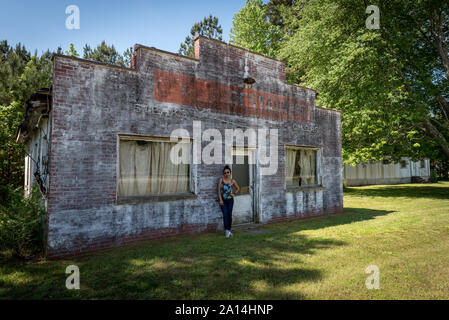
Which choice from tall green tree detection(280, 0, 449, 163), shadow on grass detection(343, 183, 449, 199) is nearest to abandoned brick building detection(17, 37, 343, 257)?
tall green tree detection(280, 0, 449, 163)

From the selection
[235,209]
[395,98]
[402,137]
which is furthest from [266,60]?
[402,137]

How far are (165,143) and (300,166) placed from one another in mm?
5255

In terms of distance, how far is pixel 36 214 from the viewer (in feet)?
18.5

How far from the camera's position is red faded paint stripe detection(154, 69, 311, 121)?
6.73 meters

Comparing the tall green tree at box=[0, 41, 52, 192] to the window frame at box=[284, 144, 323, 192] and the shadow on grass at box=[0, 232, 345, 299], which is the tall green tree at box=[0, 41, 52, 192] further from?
the window frame at box=[284, 144, 323, 192]

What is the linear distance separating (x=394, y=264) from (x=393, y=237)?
2.26 m

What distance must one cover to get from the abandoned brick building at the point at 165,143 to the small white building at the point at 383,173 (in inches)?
661

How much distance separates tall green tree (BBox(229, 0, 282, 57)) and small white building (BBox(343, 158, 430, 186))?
1346cm

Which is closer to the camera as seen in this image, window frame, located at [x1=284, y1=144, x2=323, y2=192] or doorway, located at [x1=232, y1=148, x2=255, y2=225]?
doorway, located at [x1=232, y1=148, x2=255, y2=225]

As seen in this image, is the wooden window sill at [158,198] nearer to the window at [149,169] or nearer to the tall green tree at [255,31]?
the window at [149,169]

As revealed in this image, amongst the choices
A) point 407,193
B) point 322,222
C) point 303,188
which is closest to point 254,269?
point 322,222

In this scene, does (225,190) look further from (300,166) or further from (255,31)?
(255,31)

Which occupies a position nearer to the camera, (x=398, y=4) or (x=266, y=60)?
(x=266, y=60)

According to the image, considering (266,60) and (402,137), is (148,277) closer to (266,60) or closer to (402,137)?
(266,60)
